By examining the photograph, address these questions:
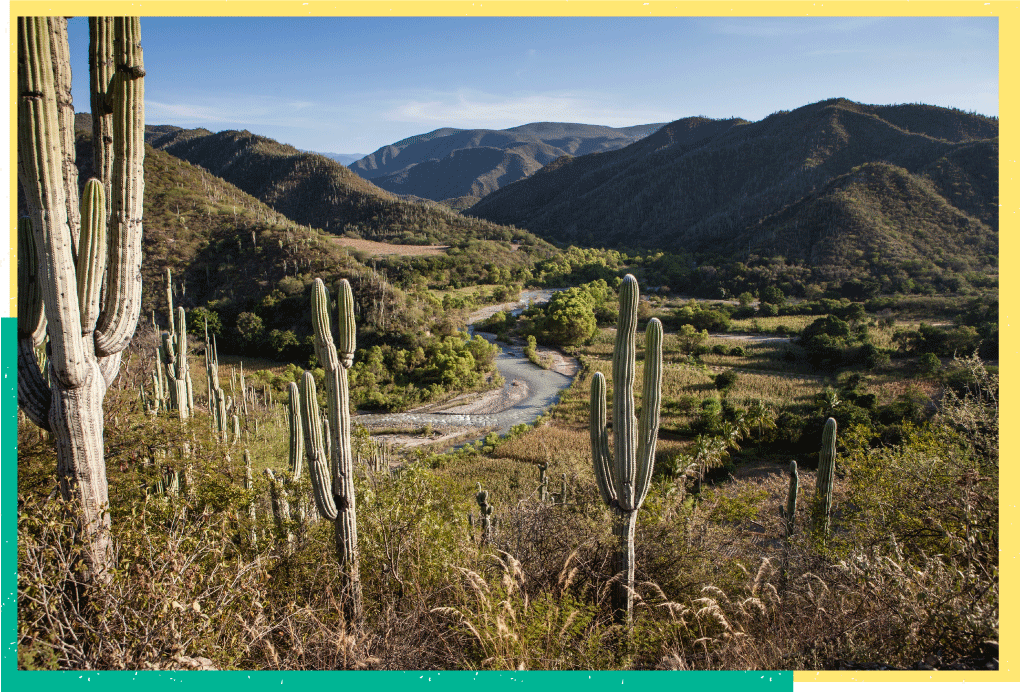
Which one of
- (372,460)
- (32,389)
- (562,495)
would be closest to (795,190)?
(562,495)

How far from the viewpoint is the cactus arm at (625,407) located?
16.1 ft

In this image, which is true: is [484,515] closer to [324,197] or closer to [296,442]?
[296,442]

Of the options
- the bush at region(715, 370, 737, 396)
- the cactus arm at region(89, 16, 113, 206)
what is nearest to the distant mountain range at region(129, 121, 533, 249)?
the bush at region(715, 370, 737, 396)

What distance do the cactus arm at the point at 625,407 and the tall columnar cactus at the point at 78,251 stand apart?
4.05m

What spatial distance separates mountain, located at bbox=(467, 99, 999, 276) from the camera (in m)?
49.0

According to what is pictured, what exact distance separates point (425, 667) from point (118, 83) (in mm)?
4826

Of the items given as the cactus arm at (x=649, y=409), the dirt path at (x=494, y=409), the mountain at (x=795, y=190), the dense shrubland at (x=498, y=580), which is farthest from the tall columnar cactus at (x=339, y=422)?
the mountain at (x=795, y=190)

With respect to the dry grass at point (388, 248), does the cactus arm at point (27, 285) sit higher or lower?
lower

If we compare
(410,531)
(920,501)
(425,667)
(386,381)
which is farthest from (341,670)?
(386,381)

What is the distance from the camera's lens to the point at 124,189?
3.71 metres

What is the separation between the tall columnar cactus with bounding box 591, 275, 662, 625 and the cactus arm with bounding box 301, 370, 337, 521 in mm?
2814

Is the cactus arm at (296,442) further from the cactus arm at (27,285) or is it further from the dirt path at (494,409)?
the dirt path at (494,409)

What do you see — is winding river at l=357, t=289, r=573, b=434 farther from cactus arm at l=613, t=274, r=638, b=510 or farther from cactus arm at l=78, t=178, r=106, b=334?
cactus arm at l=78, t=178, r=106, b=334

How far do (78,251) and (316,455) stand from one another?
284 centimetres
